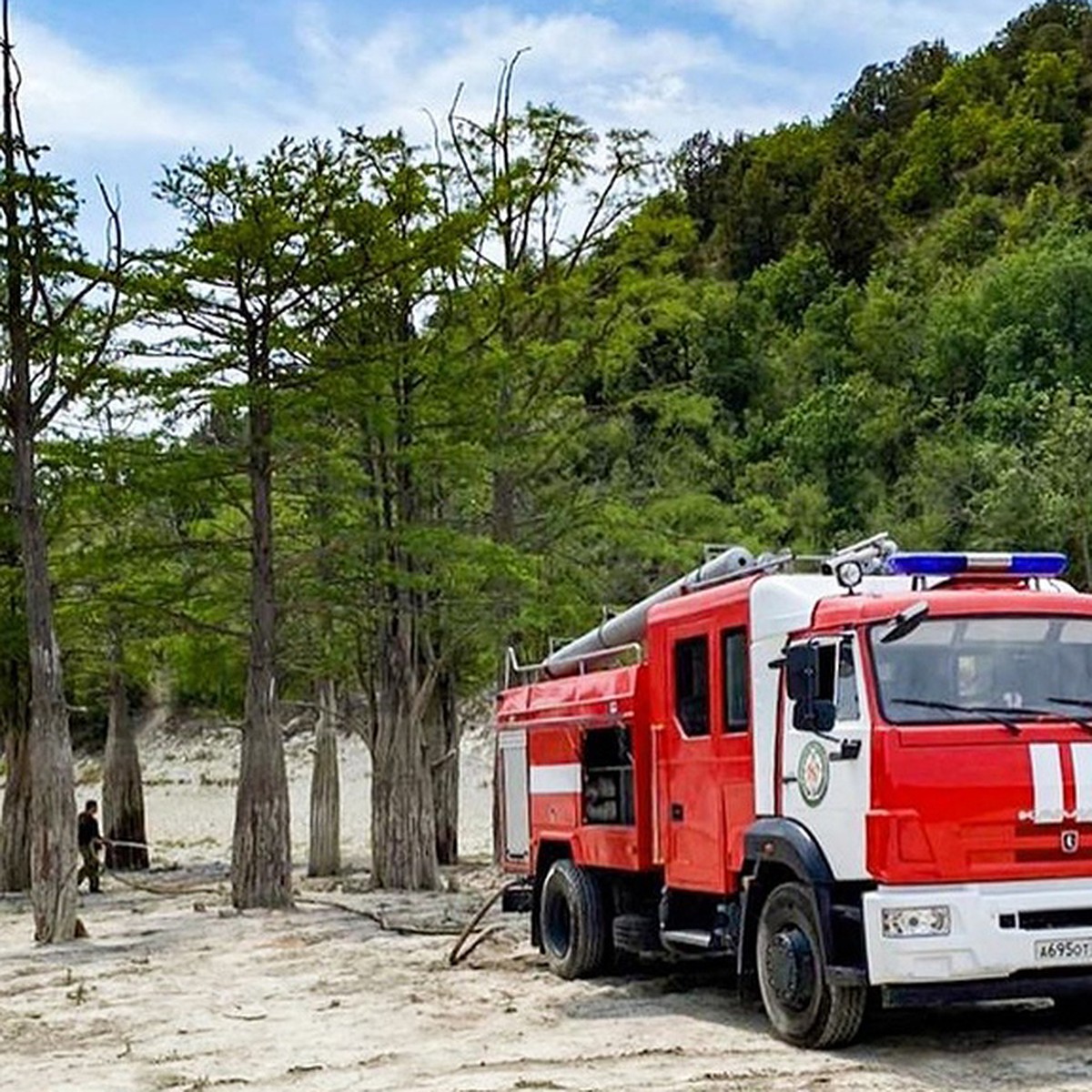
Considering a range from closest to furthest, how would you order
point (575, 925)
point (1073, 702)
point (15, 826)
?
point (1073, 702), point (575, 925), point (15, 826)

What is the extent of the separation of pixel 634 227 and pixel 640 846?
15.4 meters

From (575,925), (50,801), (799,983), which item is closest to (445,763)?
(50,801)

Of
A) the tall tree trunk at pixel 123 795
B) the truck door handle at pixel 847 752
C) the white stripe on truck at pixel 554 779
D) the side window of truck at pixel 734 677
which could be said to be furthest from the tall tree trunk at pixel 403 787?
the truck door handle at pixel 847 752

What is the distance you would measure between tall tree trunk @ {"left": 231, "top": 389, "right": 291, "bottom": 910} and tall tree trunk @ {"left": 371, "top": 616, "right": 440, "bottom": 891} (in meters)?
4.21

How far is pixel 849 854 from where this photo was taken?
9734mm

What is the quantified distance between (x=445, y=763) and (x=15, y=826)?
762cm

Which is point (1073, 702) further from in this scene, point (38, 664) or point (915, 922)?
point (38, 664)

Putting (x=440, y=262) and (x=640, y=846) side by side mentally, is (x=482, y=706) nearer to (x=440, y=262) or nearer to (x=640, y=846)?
(x=440, y=262)

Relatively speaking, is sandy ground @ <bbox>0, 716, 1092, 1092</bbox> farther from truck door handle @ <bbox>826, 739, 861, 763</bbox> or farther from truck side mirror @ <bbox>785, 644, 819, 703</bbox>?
truck side mirror @ <bbox>785, 644, 819, 703</bbox>

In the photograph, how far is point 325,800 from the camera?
30922 millimetres

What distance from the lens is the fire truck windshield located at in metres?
9.73

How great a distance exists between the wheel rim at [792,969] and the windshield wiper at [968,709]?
1.57 metres

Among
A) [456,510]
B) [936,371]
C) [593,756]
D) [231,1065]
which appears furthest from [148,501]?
[936,371]

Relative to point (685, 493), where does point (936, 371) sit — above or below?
above
